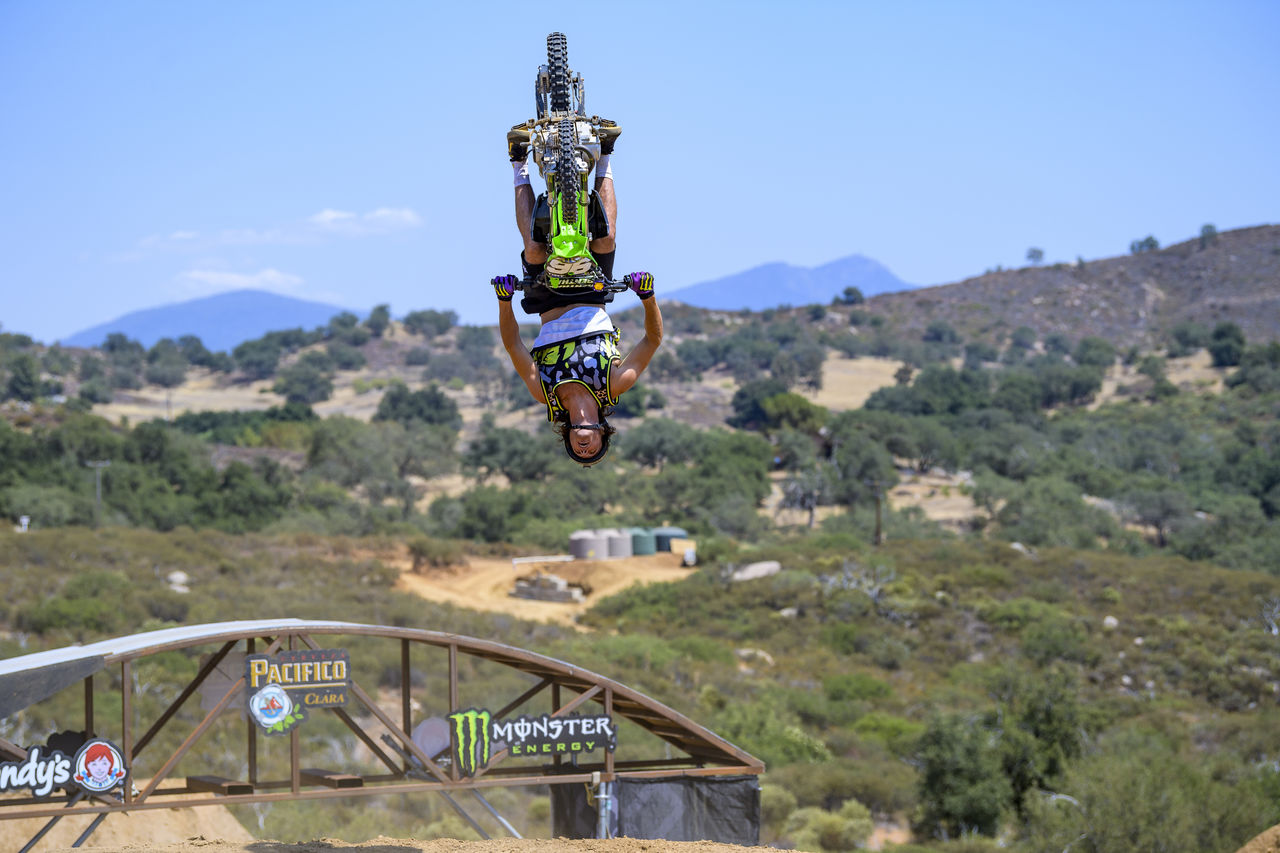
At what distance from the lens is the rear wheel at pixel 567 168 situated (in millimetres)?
10188

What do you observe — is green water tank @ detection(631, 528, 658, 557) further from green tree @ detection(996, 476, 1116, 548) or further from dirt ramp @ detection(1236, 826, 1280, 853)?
dirt ramp @ detection(1236, 826, 1280, 853)

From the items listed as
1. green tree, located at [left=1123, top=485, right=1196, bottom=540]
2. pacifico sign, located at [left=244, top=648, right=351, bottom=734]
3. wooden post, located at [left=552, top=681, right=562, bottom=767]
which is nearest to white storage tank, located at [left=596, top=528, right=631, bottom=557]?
green tree, located at [left=1123, top=485, right=1196, bottom=540]

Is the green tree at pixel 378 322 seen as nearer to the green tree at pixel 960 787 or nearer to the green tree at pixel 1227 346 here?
the green tree at pixel 1227 346

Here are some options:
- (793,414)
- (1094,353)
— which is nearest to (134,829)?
(793,414)

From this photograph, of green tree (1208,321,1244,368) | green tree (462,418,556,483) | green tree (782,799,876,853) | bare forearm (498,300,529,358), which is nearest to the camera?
bare forearm (498,300,529,358)

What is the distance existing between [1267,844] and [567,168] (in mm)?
16193

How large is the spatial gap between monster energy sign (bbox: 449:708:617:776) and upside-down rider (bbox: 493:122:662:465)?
860 cm

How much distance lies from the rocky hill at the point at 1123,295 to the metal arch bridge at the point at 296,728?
149961 millimetres

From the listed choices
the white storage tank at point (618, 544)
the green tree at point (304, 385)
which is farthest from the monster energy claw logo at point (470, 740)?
the green tree at point (304, 385)

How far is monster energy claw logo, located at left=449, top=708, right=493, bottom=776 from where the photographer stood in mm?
18531

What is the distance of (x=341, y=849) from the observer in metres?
15.6

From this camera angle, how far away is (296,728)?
17656mm

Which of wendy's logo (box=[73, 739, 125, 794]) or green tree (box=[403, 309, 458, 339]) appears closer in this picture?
wendy's logo (box=[73, 739, 125, 794])

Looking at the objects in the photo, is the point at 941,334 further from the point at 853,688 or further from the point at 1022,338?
the point at 853,688
